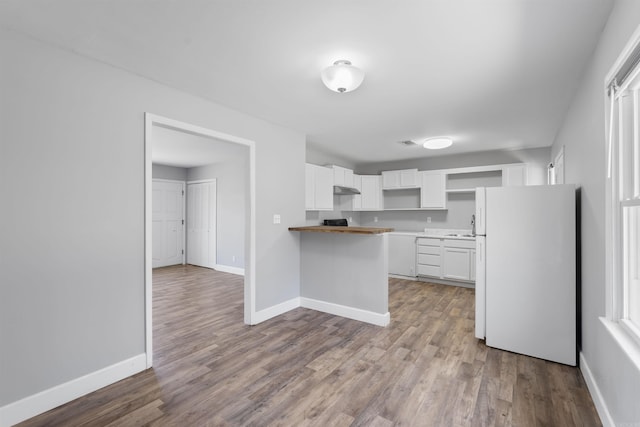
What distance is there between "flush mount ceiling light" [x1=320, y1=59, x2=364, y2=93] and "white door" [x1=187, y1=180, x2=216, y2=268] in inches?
207

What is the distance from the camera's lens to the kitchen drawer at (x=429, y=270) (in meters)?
5.45

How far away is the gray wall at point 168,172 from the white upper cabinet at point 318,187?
413 centimetres

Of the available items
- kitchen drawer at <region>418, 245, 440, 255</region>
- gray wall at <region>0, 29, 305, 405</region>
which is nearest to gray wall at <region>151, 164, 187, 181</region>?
gray wall at <region>0, 29, 305, 405</region>

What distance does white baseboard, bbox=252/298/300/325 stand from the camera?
11.5 ft

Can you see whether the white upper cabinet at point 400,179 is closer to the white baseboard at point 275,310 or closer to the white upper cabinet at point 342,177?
the white upper cabinet at point 342,177

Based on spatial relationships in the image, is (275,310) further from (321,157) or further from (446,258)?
(446,258)

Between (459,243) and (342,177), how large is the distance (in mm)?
2374

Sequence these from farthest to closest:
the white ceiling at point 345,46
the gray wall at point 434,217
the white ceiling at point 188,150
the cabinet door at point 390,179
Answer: the cabinet door at point 390,179 → the gray wall at point 434,217 → the white ceiling at point 188,150 → the white ceiling at point 345,46

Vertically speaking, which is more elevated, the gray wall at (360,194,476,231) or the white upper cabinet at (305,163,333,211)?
the white upper cabinet at (305,163,333,211)

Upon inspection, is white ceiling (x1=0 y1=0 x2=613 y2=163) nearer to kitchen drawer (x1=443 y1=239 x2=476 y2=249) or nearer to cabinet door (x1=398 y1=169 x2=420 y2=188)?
kitchen drawer (x1=443 y1=239 x2=476 y2=249)

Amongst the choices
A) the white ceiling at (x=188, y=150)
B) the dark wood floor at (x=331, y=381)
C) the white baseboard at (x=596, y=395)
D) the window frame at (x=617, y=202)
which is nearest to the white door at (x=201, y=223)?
the white ceiling at (x=188, y=150)

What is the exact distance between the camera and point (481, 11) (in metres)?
1.71

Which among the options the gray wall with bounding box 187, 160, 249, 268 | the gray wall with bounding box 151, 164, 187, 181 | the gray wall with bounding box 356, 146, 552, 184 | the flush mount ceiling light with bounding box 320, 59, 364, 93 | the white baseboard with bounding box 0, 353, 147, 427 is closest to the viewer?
the white baseboard with bounding box 0, 353, 147, 427

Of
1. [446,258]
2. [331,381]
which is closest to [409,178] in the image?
[446,258]
